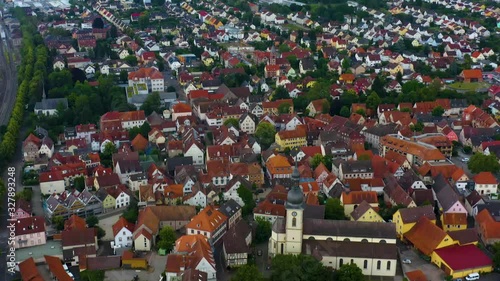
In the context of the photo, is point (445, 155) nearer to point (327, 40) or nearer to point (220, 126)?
point (220, 126)

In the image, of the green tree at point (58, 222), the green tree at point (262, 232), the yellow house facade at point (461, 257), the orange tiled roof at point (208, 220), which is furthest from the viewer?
the green tree at point (58, 222)

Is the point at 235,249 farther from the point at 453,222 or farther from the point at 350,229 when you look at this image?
the point at 453,222

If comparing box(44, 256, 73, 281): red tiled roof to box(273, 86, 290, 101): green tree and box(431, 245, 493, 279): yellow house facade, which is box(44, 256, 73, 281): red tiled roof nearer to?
box(431, 245, 493, 279): yellow house facade

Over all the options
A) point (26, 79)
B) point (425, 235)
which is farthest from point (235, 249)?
point (26, 79)

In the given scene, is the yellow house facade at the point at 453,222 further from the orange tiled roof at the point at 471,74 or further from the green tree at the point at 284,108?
the orange tiled roof at the point at 471,74

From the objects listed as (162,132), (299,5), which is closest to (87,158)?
(162,132)

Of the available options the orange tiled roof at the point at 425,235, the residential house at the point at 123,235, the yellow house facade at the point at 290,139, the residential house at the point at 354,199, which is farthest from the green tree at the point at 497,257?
the yellow house facade at the point at 290,139
